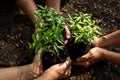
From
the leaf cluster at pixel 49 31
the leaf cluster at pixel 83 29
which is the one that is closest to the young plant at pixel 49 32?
the leaf cluster at pixel 49 31

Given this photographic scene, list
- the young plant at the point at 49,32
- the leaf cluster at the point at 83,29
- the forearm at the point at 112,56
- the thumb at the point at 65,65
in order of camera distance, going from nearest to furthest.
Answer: the young plant at the point at 49,32 < the leaf cluster at the point at 83,29 < the thumb at the point at 65,65 < the forearm at the point at 112,56

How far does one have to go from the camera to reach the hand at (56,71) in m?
1.78

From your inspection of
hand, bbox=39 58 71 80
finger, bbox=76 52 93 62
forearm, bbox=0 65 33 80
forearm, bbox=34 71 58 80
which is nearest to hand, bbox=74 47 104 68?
finger, bbox=76 52 93 62

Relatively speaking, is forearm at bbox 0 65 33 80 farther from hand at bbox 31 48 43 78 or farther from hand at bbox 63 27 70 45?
hand at bbox 63 27 70 45

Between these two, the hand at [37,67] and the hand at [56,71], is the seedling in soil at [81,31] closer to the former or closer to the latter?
the hand at [56,71]

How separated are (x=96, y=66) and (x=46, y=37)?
63cm

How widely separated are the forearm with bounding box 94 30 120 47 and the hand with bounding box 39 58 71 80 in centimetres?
32

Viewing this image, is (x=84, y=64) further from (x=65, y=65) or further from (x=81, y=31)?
(x=81, y=31)

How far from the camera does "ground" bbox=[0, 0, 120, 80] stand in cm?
198

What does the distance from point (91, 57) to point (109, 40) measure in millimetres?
202

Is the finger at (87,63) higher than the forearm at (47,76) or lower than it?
higher

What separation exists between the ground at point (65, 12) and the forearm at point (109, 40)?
133mm

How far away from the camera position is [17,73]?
184 cm

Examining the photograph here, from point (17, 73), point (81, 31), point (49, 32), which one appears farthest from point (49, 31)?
point (17, 73)
